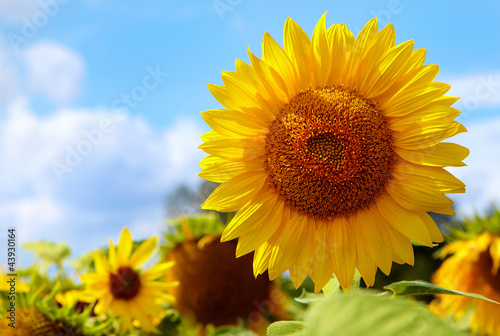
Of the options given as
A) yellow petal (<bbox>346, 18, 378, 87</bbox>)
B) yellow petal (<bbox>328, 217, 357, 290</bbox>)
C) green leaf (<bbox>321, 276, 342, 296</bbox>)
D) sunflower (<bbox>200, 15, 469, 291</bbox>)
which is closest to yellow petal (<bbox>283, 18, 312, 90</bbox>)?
sunflower (<bbox>200, 15, 469, 291</bbox>)

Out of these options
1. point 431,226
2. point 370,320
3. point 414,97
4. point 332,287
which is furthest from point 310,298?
point 370,320

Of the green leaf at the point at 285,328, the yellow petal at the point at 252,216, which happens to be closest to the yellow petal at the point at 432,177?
the yellow petal at the point at 252,216

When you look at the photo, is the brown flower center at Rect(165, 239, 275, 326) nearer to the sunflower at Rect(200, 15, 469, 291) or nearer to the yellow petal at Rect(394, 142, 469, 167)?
the sunflower at Rect(200, 15, 469, 291)

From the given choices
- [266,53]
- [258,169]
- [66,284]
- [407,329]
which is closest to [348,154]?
[258,169]

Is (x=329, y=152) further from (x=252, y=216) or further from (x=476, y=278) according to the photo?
(x=476, y=278)

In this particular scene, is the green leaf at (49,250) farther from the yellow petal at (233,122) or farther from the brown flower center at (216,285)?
the yellow petal at (233,122)

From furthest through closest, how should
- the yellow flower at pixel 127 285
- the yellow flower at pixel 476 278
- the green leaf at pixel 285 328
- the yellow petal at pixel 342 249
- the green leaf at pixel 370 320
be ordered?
the yellow flower at pixel 476 278, the yellow flower at pixel 127 285, the yellow petal at pixel 342 249, the green leaf at pixel 285 328, the green leaf at pixel 370 320

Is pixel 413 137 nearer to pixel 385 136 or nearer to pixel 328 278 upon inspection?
pixel 385 136
